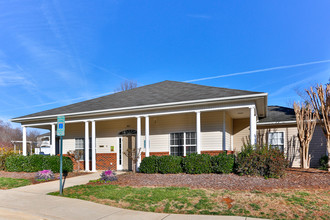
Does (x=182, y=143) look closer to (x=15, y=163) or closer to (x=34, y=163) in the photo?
(x=34, y=163)

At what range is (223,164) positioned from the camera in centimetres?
1104

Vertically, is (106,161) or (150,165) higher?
(150,165)

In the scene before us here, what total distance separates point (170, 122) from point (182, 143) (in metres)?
1.36

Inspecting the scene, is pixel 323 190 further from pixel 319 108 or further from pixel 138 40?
pixel 138 40

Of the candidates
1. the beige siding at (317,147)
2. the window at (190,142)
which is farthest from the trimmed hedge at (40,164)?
the beige siding at (317,147)

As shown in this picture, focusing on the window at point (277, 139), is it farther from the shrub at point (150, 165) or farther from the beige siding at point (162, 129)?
the shrub at point (150, 165)

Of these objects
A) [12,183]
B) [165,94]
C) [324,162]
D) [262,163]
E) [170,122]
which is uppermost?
[165,94]

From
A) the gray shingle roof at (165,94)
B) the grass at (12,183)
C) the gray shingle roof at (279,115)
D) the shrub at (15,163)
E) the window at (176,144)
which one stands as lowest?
the grass at (12,183)

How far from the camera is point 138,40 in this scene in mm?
19062

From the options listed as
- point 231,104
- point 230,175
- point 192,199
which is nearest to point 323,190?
point 230,175

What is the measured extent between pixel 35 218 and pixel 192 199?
3.97 metres

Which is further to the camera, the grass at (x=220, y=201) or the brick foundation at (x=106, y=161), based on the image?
the brick foundation at (x=106, y=161)

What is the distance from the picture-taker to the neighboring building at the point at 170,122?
40.3 feet

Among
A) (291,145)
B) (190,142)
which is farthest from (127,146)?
(291,145)
